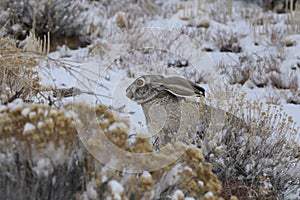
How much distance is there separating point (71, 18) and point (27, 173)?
14.4ft

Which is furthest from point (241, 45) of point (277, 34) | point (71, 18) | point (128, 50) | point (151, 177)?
point (151, 177)

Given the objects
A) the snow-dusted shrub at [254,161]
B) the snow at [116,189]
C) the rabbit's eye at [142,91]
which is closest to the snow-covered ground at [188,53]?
the rabbit's eye at [142,91]

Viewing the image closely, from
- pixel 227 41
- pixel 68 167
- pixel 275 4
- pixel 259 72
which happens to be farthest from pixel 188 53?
pixel 68 167

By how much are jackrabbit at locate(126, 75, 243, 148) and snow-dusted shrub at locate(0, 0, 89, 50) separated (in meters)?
3.07

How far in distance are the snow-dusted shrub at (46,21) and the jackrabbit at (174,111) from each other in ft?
10.1

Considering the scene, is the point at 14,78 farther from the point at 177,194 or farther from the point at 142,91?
the point at 177,194

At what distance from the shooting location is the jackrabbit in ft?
9.95

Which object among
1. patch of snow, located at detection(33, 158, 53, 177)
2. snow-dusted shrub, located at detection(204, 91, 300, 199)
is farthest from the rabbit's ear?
patch of snow, located at detection(33, 158, 53, 177)

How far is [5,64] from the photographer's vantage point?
3.17 metres

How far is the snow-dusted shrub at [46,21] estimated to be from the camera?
5.95m

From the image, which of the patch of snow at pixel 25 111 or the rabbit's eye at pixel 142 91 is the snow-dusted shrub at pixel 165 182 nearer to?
the patch of snow at pixel 25 111

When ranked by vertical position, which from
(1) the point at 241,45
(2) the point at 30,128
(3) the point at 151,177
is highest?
(2) the point at 30,128

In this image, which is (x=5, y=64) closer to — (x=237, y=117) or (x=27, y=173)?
(x=27, y=173)

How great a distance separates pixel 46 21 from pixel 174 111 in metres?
3.38
